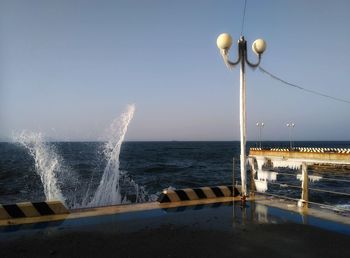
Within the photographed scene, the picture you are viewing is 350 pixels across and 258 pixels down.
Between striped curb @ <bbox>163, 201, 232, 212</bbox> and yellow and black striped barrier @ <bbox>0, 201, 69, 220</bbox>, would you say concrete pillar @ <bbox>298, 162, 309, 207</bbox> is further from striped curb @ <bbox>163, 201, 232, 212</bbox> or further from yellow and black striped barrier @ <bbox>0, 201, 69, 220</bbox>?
yellow and black striped barrier @ <bbox>0, 201, 69, 220</bbox>

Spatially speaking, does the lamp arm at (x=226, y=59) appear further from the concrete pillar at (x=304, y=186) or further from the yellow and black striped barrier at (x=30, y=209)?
the yellow and black striped barrier at (x=30, y=209)

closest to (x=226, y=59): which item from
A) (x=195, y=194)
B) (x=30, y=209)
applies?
(x=195, y=194)

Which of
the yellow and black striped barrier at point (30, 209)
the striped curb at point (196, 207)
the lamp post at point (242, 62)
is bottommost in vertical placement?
the striped curb at point (196, 207)

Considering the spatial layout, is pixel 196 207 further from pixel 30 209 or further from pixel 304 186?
pixel 30 209

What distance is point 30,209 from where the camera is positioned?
8.84m

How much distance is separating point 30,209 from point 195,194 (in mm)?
5286

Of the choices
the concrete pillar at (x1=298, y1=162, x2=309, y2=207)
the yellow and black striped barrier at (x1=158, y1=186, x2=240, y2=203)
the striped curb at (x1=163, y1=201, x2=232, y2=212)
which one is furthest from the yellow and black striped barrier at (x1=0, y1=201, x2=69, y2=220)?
the concrete pillar at (x1=298, y1=162, x2=309, y2=207)

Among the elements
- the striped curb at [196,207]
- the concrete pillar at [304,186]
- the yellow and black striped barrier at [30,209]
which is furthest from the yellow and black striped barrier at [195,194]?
the yellow and black striped barrier at [30,209]

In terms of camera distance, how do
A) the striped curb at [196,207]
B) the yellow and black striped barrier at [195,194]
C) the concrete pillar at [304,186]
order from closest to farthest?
the striped curb at [196,207]
the concrete pillar at [304,186]
the yellow and black striped barrier at [195,194]

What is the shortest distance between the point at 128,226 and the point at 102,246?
1532 millimetres

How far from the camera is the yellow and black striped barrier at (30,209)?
859 centimetres

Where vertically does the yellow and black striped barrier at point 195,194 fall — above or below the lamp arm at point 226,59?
below

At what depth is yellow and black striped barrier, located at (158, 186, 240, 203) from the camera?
10.9 meters

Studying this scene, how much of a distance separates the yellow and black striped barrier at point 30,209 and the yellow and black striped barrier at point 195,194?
3211mm
